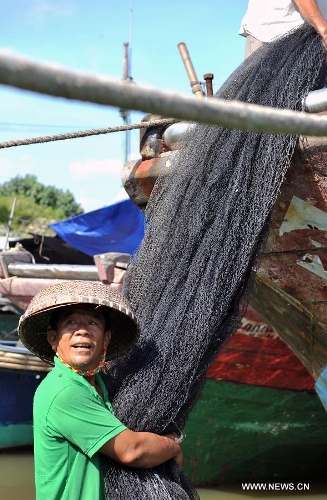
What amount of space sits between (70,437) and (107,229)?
8.47 m

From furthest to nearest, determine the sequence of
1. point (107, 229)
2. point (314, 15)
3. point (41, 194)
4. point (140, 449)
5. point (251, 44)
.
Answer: point (41, 194) → point (107, 229) → point (251, 44) → point (314, 15) → point (140, 449)

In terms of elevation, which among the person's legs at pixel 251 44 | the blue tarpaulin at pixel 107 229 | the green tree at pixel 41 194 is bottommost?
the green tree at pixel 41 194

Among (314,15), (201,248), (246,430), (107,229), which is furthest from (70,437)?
(107,229)

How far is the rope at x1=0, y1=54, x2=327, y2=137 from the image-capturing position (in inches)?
32.4

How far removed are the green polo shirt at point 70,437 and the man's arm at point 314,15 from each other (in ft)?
5.34

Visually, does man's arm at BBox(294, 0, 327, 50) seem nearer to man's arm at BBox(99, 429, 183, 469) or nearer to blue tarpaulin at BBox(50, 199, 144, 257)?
man's arm at BBox(99, 429, 183, 469)

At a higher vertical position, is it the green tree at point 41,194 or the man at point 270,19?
the man at point 270,19

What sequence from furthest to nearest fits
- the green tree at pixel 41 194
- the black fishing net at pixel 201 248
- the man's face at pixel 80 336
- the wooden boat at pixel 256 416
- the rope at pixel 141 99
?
the green tree at pixel 41 194 → the wooden boat at pixel 256 416 → the black fishing net at pixel 201 248 → the man's face at pixel 80 336 → the rope at pixel 141 99

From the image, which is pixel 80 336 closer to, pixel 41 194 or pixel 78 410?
pixel 78 410

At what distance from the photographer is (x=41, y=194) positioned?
40.5 metres

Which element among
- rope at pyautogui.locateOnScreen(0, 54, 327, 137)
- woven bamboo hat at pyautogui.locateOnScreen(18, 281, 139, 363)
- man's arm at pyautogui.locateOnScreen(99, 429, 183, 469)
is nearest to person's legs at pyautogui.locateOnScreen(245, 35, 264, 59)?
woven bamboo hat at pyautogui.locateOnScreen(18, 281, 139, 363)

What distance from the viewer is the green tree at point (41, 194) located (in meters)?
40.2

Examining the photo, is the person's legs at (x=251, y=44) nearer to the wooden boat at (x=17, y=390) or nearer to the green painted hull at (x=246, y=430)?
the green painted hull at (x=246, y=430)

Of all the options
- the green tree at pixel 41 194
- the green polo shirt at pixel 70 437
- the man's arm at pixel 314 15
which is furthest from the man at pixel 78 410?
the green tree at pixel 41 194
